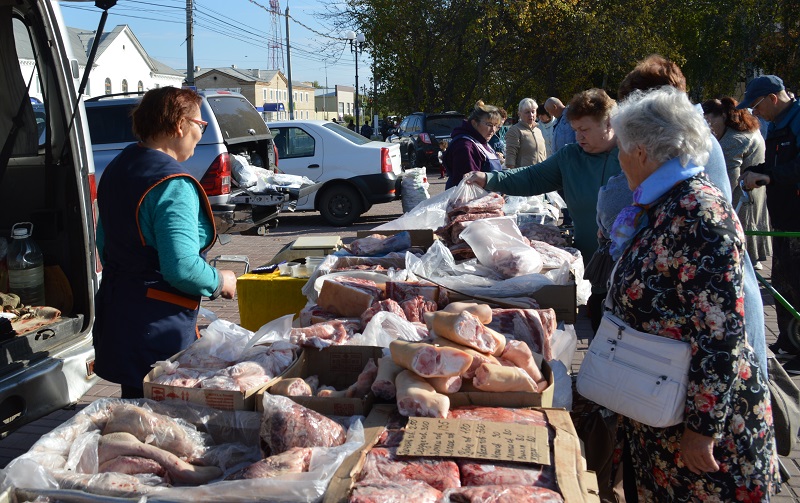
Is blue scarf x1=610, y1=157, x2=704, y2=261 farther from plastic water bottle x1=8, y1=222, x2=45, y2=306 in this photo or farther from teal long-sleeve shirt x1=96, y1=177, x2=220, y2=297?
plastic water bottle x1=8, y1=222, x2=45, y2=306

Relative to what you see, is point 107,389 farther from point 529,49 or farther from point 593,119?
point 529,49

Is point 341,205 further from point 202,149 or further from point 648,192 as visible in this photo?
point 648,192

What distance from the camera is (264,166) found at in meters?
12.5

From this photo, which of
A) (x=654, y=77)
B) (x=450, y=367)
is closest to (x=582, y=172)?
(x=654, y=77)

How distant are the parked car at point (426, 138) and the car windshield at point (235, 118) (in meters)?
10.7

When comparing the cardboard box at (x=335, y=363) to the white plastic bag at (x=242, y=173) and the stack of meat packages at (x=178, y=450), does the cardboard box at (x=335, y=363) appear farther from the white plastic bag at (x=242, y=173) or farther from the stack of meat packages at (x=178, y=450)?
the white plastic bag at (x=242, y=173)

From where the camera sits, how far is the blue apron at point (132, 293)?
295cm

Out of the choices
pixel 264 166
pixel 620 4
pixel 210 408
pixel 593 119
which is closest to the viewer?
pixel 210 408

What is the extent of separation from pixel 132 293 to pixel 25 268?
5.18 feet

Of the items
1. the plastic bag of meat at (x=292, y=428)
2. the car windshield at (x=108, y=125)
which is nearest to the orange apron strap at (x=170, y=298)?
the plastic bag of meat at (x=292, y=428)

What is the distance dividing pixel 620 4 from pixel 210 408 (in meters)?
30.9

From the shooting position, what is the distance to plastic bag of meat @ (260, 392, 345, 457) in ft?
7.47

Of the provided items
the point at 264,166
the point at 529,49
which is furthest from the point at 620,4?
the point at 264,166

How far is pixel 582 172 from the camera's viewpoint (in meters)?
4.28
